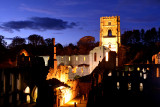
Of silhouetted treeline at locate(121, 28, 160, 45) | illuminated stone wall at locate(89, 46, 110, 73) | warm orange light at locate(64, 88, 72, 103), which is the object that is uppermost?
silhouetted treeline at locate(121, 28, 160, 45)

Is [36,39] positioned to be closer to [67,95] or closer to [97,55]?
A: [97,55]

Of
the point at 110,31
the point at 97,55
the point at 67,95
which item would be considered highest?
the point at 110,31

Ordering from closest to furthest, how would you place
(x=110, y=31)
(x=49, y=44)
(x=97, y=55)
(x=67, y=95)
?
(x=67, y=95) < (x=97, y=55) < (x=110, y=31) < (x=49, y=44)

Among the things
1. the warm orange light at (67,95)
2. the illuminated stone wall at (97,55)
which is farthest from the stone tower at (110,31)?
the warm orange light at (67,95)

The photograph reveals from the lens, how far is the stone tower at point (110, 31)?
51.0 metres

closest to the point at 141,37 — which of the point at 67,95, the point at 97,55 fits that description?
the point at 97,55

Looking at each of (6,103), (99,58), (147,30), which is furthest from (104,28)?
(6,103)

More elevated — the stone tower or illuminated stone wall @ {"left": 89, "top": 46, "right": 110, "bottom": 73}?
the stone tower

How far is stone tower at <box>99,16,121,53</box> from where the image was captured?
51031 mm

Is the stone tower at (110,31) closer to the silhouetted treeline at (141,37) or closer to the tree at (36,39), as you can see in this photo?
the silhouetted treeline at (141,37)

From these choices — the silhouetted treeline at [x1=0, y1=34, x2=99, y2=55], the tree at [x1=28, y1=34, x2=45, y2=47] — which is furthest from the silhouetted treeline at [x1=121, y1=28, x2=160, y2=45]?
the tree at [x1=28, y1=34, x2=45, y2=47]

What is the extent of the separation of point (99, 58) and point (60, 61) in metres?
12.7

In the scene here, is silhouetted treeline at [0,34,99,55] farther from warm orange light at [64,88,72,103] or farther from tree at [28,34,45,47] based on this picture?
warm orange light at [64,88,72,103]

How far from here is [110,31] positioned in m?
54.9
